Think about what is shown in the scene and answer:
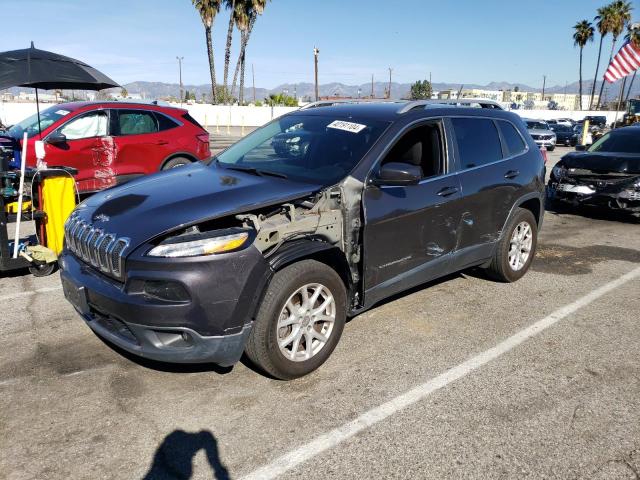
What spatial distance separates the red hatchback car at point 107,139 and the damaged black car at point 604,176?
21.5 ft

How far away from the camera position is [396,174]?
3676mm

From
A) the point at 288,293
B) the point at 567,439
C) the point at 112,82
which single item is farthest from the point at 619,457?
the point at 112,82

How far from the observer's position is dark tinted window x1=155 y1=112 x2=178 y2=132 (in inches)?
359

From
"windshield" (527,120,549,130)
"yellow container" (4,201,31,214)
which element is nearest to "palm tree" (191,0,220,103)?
"windshield" (527,120,549,130)

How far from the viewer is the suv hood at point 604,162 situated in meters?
8.27

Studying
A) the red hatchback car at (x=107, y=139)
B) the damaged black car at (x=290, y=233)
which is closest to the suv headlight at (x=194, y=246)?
the damaged black car at (x=290, y=233)

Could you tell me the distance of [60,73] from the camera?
5.98 meters

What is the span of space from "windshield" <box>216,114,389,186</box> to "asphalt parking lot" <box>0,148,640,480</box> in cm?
132

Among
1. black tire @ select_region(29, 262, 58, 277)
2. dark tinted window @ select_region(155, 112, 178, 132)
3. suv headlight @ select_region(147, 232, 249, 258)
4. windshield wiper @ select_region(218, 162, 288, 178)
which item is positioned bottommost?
black tire @ select_region(29, 262, 58, 277)

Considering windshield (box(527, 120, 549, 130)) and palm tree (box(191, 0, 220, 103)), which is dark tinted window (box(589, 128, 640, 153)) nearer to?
windshield (box(527, 120, 549, 130))

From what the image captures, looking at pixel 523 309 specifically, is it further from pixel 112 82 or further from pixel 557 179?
pixel 112 82

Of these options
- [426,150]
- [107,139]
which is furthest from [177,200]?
[107,139]

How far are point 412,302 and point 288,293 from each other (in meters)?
2.01

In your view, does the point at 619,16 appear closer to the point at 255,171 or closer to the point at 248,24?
the point at 248,24
